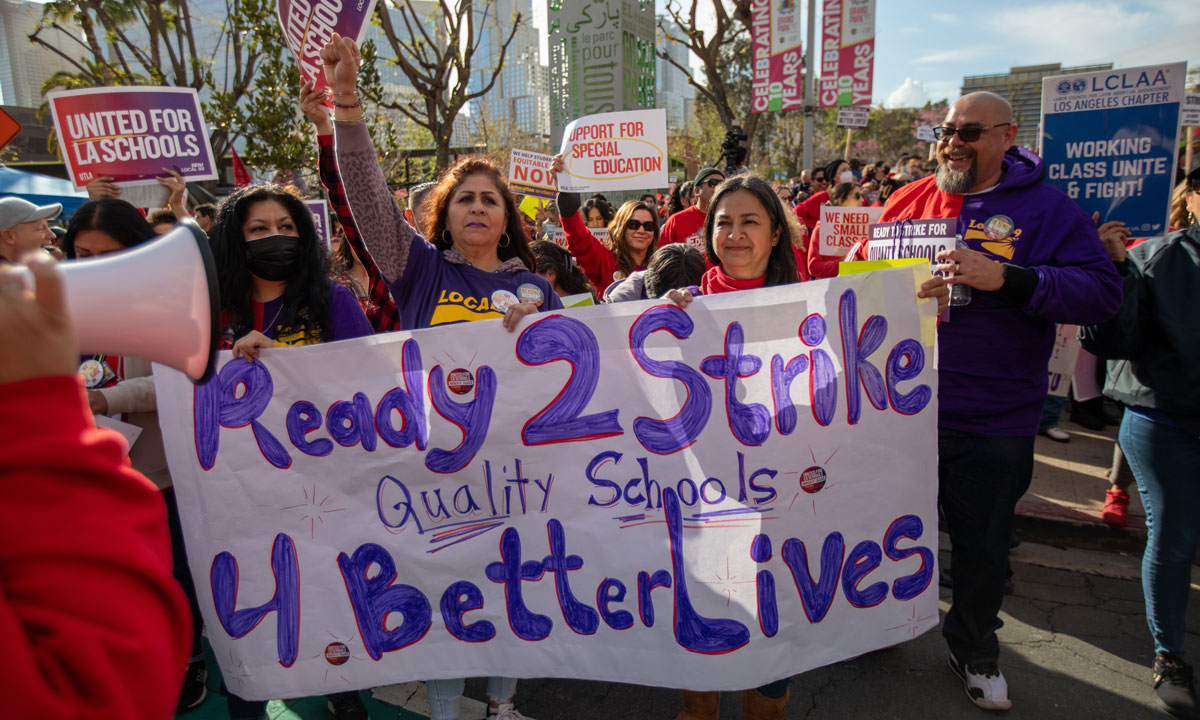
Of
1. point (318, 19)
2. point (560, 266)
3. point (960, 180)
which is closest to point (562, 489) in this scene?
point (960, 180)

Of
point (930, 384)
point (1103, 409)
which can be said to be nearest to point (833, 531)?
point (930, 384)

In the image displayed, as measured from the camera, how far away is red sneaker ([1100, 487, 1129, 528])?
3.97 m

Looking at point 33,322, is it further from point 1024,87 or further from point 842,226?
point 1024,87

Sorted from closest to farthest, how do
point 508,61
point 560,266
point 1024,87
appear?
point 560,266 → point 508,61 → point 1024,87

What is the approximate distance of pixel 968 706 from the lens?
8.46ft

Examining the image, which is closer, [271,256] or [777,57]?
[271,256]

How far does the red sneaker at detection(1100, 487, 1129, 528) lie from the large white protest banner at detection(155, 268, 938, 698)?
8.32 ft

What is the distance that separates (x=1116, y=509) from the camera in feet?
13.1

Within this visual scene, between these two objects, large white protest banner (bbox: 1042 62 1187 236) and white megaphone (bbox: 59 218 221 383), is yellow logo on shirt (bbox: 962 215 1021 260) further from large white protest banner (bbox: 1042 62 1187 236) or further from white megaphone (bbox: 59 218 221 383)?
white megaphone (bbox: 59 218 221 383)

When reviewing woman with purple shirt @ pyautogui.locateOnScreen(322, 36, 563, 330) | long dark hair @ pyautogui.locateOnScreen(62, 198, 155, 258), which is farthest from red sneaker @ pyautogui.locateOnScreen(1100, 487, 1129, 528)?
long dark hair @ pyautogui.locateOnScreen(62, 198, 155, 258)

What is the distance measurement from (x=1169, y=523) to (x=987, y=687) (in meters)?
0.87

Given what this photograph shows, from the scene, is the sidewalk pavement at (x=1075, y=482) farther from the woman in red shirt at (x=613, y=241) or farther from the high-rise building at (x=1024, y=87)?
the high-rise building at (x=1024, y=87)

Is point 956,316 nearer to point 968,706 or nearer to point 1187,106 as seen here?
point 968,706

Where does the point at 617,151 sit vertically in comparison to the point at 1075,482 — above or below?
above
